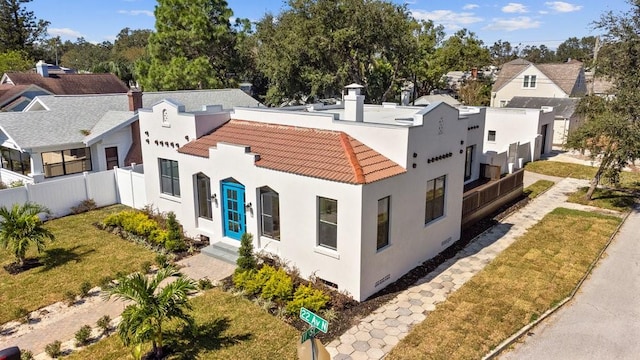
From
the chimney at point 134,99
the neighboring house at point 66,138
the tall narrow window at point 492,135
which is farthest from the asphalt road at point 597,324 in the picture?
the chimney at point 134,99

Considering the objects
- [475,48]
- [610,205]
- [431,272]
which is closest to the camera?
[431,272]

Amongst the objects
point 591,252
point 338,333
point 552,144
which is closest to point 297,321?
point 338,333

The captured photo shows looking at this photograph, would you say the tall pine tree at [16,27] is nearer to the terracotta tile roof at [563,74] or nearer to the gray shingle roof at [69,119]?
the gray shingle roof at [69,119]

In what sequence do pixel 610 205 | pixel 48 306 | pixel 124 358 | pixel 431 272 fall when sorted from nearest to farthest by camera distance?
pixel 124 358 → pixel 48 306 → pixel 431 272 → pixel 610 205

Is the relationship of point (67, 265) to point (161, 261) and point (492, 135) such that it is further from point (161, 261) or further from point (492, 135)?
point (492, 135)

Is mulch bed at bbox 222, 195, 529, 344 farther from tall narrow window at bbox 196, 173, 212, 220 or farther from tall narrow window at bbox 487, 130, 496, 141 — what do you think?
tall narrow window at bbox 487, 130, 496, 141

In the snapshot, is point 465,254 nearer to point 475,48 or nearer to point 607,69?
point 607,69
